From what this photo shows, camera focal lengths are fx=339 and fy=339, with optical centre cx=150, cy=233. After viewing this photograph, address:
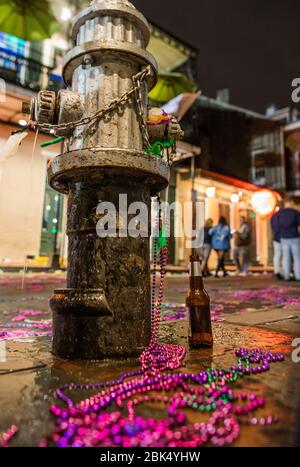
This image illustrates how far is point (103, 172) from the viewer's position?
1.79 m

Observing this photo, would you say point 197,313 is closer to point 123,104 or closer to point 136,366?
point 136,366

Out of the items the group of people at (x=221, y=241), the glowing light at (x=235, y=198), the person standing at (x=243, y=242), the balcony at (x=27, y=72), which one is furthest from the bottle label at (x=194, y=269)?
the glowing light at (x=235, y=198)

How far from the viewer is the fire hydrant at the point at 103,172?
1.73 m

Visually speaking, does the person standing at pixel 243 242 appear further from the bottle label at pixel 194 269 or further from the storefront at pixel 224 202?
the bottle label at pixel 194 269

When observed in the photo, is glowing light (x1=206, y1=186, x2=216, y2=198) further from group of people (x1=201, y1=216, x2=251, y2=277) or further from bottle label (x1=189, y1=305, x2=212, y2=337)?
bottle label (x1=189, y1=305, x2=212, y2=337)

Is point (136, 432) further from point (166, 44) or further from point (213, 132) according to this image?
point (213, 132)

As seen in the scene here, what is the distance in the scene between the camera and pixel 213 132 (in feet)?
77.0

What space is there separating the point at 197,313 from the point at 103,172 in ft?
3.26

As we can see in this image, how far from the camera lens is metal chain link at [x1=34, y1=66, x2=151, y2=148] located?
5.91 feet

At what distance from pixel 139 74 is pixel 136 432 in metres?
1.75

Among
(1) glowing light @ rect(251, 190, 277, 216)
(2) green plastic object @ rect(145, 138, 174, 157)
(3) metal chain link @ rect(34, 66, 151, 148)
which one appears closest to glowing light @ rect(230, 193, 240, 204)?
(1) glowing light @ rect(251, 190, 277, 216)

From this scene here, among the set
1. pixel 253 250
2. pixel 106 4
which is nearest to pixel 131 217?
pixel 106 4

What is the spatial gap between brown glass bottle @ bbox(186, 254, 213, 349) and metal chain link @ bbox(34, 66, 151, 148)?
83 cm

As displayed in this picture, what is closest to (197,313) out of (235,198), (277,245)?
(277,245)
